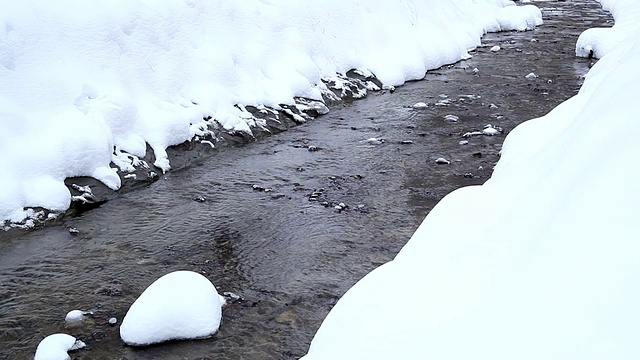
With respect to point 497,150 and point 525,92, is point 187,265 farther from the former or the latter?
point 525,92

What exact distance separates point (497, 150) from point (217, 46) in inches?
185

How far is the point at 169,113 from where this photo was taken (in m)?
8.52

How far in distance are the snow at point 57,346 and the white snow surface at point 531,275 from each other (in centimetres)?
184

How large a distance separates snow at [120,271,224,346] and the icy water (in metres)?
0.08

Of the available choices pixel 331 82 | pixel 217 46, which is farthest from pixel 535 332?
pixel 331 82

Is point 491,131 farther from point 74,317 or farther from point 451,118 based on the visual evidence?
point 74,317

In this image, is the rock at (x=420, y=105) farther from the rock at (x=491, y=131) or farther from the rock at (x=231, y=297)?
the rock at (x=231, y=297)

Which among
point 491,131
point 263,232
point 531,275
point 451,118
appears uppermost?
point 531,275

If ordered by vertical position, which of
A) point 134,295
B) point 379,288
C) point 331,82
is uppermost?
point 379,288

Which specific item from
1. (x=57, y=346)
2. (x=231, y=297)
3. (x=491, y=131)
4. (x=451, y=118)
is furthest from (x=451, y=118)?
(x=57, y=346)

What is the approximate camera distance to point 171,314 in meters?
4.50

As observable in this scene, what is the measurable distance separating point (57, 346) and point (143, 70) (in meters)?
5.26

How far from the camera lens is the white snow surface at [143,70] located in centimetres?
712

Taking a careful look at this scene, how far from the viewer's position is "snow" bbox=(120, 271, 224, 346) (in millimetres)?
4469
